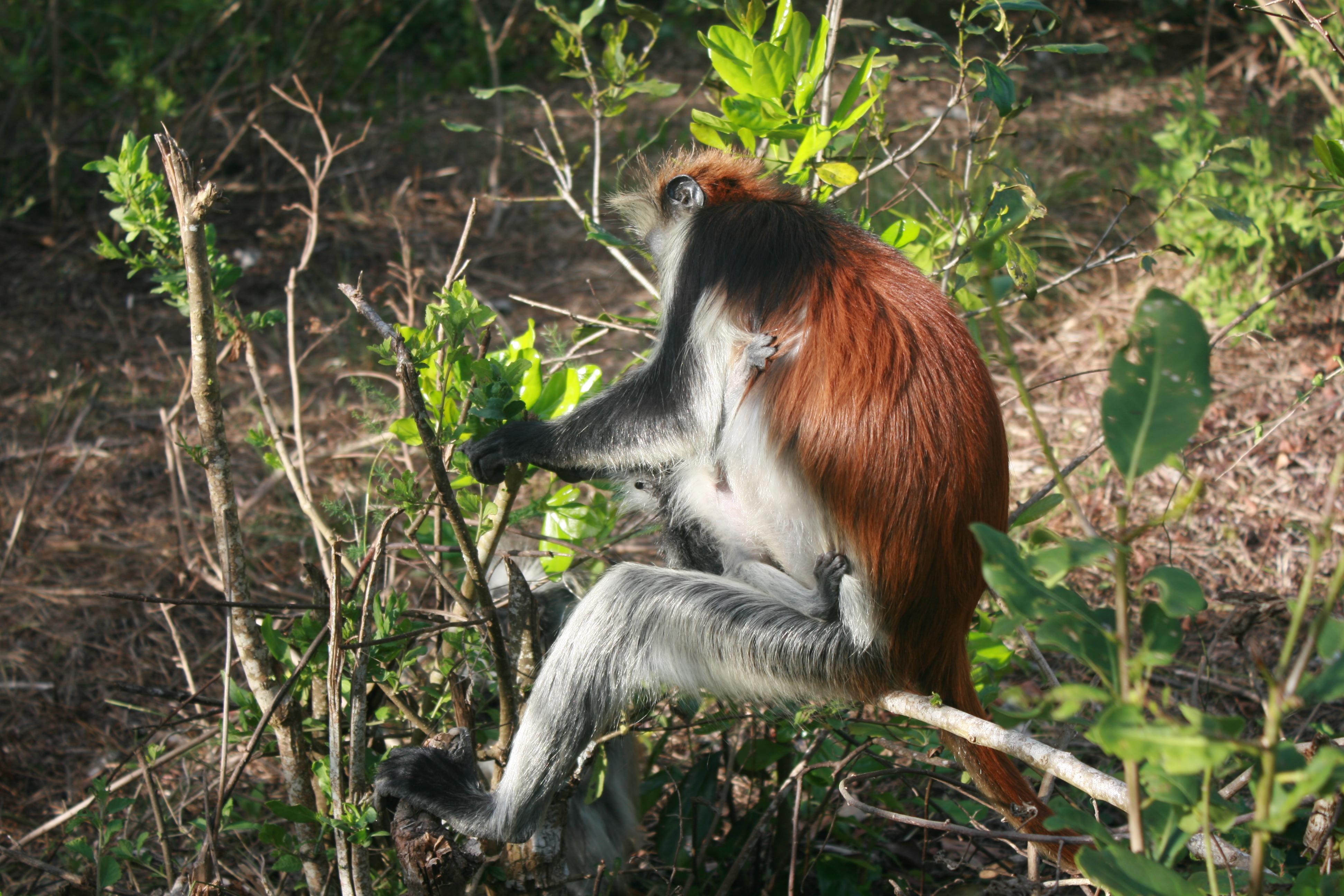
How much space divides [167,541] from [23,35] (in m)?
4.39

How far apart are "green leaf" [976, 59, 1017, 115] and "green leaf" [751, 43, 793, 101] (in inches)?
18.9

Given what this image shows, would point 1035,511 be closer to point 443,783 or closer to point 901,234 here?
point 901,234

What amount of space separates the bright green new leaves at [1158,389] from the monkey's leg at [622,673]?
4.85 feet

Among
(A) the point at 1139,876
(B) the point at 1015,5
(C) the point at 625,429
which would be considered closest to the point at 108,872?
(C) the point at 625,429

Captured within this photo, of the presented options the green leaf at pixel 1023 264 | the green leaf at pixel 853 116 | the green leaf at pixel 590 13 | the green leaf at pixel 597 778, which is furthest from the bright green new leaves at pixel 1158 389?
the green leaf at pixel 590 13

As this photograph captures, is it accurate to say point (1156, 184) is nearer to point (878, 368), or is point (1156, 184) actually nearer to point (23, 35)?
point (878, 368)

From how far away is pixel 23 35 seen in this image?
22.4 feet

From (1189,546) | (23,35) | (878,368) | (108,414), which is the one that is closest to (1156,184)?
(1189,546)

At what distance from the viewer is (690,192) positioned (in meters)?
3.11

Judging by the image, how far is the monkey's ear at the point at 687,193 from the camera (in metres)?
3.11

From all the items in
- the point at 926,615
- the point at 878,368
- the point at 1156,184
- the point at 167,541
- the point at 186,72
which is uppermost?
the point at 186,72

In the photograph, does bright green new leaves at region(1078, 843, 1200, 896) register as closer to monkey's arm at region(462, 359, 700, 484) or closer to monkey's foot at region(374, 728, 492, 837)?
monkey's foot at region(374, 728, 492, 837)

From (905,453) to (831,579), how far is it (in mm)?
391

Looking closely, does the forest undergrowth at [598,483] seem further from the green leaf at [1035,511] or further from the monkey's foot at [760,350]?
the monkey's foot at [760,350]
